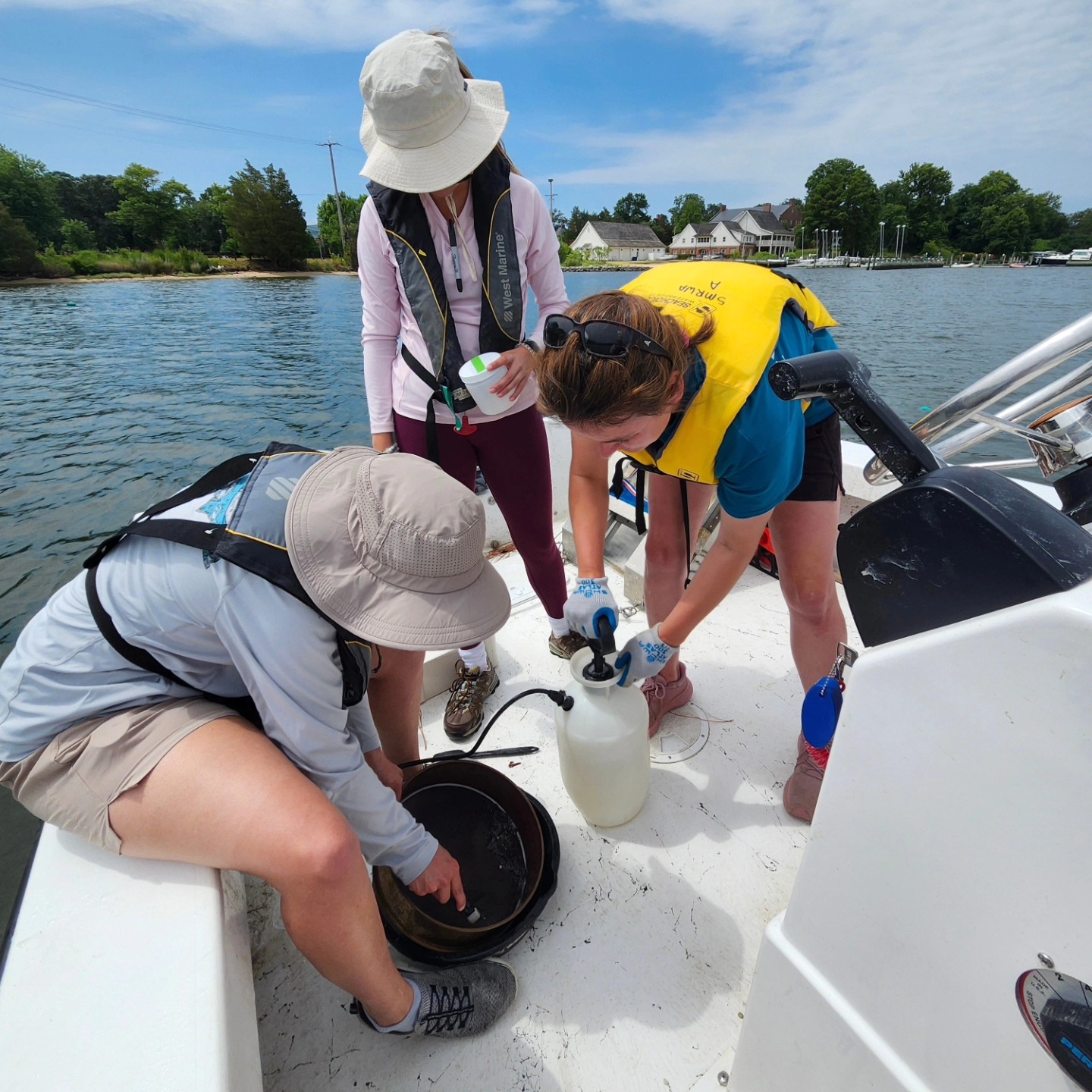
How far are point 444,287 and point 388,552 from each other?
104 centimetres

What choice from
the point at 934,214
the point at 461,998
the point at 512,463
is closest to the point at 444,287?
the point at 512,463

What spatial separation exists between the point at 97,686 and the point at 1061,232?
7498 centimetres

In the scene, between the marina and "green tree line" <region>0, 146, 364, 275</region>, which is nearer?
the marina

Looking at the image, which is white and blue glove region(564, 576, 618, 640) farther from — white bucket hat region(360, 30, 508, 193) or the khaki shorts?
white bucket hat region(360, 30, 508, 193)

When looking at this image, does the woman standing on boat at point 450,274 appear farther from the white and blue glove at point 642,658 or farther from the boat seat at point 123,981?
the boat seat at point 123,981

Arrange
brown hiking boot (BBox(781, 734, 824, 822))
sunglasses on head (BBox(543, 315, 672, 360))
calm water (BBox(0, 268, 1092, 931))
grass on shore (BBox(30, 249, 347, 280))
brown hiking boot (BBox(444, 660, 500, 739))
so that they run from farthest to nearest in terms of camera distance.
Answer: grass on shore (BBox(30, 249, 347, 280)) < calm water (BBox(0, 268, 1092, 931)) < brown hiking boot (BBox(444, 660, 500, 739)) < brown hiking boot (BBox(781, 734, 824, 822)) < sunglasses on head (BBox(543, 315, 672, 360))

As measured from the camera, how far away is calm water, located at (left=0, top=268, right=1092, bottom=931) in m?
5.79

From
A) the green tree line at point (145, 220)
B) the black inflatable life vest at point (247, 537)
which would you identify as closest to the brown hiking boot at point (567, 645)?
the black inflatable life vest at point (247, 537)

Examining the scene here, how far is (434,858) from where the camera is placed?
1.20m

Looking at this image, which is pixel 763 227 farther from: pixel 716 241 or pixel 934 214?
pixel 934 214

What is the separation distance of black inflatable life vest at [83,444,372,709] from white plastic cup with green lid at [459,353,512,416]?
23.6 inches

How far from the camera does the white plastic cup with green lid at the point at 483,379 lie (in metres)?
1.60

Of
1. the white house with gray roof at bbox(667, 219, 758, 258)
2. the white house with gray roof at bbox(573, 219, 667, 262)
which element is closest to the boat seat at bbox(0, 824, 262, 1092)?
the white house with gray roof at bbox(667, 219, 758, 258)

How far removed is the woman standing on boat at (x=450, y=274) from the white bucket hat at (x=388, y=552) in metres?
0.58
